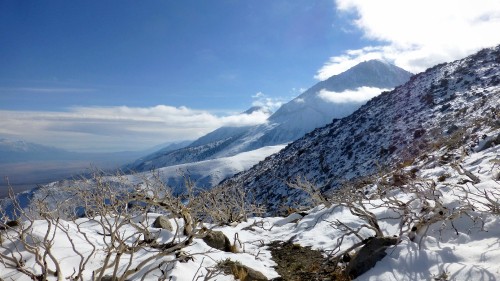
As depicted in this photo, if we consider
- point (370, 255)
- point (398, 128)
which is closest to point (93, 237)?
point (370, 255)

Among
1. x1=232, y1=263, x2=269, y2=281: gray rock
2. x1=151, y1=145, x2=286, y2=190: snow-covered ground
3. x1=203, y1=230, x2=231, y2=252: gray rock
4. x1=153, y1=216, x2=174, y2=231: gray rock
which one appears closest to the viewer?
x1=232, y1=263, x2=269, y2=281: gray rock

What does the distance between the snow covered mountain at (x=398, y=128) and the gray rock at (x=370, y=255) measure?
19723 mm

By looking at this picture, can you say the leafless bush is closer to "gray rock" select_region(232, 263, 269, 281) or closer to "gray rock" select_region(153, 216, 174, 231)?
"gray rock" select_region(153, 216, 174, 231)

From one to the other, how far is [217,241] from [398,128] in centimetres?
3526

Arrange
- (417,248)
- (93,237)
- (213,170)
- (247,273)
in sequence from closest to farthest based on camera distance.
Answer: (417,248)
(247,273)
(93,237)
(213,170)

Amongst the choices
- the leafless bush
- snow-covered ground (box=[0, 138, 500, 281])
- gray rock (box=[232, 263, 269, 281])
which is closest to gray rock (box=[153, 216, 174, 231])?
the leafless bush

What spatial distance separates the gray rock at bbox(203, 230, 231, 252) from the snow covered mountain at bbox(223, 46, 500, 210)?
59.2 feet

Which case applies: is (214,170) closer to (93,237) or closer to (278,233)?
(278,233)

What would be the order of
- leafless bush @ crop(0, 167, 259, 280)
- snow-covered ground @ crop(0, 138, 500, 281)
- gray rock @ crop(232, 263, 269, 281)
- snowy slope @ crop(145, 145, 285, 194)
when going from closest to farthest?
1. leafless bush @ crop(0, 167, 259, 280)
2. snow-covered ground @ crop(0, 138, 500, 281)
3. gray rock @ crop(232, 263, 269, 281)
4. snowy slope @ crop(145, 145, 285, 194)

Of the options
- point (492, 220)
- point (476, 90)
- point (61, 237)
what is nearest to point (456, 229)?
point (492, 220)

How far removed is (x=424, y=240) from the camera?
27.1 feet

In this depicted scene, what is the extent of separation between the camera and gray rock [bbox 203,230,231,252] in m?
11.2

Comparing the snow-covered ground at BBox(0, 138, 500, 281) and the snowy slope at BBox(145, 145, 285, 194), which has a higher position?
the snow-covered ground at BBox(0, 138, 500, 281)

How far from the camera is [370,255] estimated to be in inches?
322
